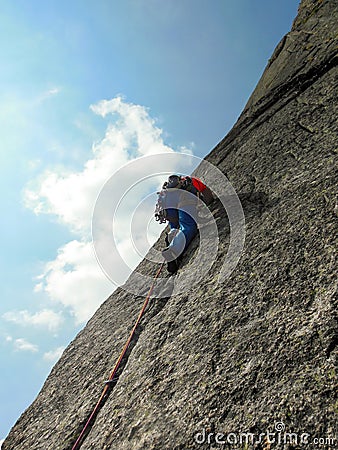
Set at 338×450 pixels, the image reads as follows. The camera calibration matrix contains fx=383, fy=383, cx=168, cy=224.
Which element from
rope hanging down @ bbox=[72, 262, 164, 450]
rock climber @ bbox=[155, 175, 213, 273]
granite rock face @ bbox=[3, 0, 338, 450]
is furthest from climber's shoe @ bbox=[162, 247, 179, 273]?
rope hanging down @ bbox=[72, 262, 164, 450]

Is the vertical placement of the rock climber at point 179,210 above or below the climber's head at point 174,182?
below

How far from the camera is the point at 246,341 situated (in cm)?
468

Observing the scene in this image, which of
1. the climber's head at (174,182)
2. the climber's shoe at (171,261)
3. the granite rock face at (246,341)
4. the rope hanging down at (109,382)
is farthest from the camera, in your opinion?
the climber's head at (174,182)

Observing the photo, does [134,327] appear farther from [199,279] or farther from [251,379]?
[251,379]

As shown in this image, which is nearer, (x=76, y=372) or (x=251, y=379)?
(x=251, y=379)

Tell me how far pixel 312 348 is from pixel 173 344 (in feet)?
6.91

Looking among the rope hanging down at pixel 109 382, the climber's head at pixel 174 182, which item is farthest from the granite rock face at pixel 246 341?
the climber's head at pixel 174 182

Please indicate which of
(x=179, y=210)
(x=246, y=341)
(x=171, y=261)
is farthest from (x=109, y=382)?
(x=179, y=210)

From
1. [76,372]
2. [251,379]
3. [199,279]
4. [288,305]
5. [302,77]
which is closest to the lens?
[251,379]

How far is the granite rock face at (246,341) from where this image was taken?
3920mm

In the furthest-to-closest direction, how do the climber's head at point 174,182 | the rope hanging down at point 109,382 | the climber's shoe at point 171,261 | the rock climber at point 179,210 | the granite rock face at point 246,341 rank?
1. the climber's head at point 174,182
2. the rock climber at point 179,210
3. the climber's shoe at point 171,261
4. the rope hanging down at point 109,382
5. the granite rock face at point 246,341

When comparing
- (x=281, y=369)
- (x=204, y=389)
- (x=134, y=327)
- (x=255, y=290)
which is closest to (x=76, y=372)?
(x=134, y=327)

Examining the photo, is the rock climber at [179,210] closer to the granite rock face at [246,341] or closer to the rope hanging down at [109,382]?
the granite rock face at [246,341]

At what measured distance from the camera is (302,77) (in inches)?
381
